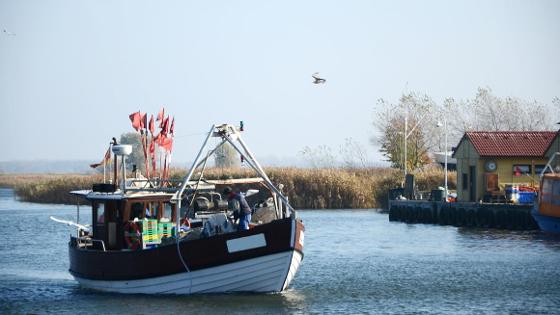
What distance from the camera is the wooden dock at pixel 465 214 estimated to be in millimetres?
60500

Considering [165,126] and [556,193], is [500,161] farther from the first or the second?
[165,126]

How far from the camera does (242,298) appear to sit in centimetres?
3219

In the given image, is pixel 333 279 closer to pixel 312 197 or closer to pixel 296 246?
pixel 296 246

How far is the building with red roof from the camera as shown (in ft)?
219

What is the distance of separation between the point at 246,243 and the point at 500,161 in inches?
1497

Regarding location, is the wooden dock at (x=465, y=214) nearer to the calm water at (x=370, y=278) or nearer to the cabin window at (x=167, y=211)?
the calm water at (x=370, y=278)

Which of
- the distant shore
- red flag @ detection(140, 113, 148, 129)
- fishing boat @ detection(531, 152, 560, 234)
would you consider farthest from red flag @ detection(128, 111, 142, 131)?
the distant shore

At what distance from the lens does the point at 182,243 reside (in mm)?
32000

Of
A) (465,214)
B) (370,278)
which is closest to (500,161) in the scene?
(465,214)

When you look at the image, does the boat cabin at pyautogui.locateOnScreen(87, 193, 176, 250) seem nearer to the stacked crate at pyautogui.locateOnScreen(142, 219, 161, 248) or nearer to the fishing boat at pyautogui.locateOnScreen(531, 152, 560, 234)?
the stacked crate at pyautogui.locateOnScreen(142, 219, 161, 248)

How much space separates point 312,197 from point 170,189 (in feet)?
169

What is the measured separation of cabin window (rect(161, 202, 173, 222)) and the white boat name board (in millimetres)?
4687

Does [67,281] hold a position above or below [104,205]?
below

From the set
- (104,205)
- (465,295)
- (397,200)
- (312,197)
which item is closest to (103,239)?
(104,205)
